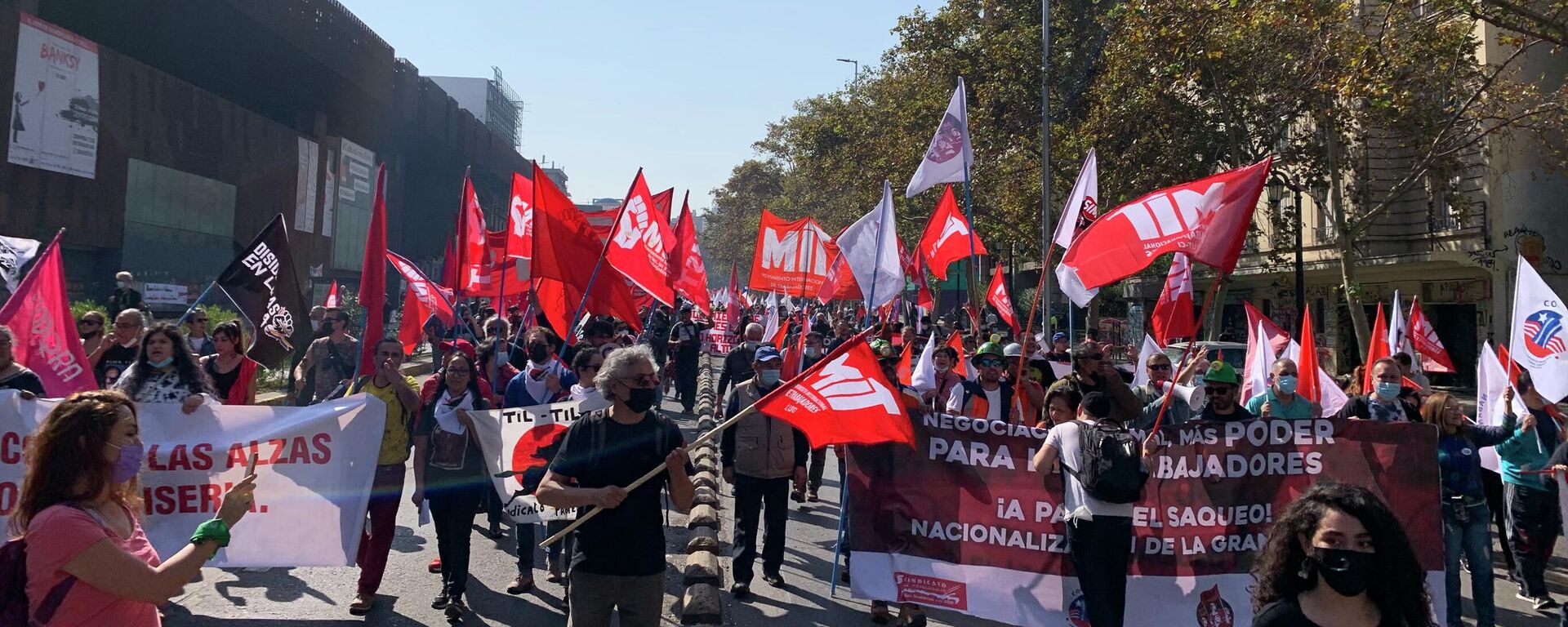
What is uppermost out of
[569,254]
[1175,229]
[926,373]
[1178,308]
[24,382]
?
[1175,229]

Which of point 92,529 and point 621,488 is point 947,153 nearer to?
point 621,488

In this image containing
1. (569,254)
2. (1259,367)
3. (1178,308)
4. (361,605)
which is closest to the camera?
(361,605)

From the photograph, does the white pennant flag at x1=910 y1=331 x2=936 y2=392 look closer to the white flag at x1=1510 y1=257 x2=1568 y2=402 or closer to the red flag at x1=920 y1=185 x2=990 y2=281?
the red flag at x1=920 y1=185 x2=990 y2=281

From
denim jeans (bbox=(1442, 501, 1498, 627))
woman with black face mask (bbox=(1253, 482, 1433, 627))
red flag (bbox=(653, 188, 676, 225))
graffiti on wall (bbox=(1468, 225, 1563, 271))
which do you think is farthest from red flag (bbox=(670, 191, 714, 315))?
graffiti on wall (bbox=(1468, 225, 1563, 271))

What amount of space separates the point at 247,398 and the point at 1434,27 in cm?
1628

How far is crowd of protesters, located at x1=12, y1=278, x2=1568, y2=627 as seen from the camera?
2721 millimetres

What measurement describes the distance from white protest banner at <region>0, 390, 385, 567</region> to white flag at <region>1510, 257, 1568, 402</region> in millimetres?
6582

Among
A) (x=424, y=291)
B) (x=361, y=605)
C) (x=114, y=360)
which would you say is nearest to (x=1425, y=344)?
(x=424, y=291)

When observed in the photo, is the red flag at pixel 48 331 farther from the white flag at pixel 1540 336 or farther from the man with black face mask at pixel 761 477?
the white flag at pixel 1540 336

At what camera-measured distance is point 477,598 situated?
656 centimetres

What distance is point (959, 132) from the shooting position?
428 inches

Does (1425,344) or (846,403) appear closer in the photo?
(846,403)

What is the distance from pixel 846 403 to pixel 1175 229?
2797 millimetres

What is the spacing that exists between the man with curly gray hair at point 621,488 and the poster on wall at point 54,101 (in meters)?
24.2
